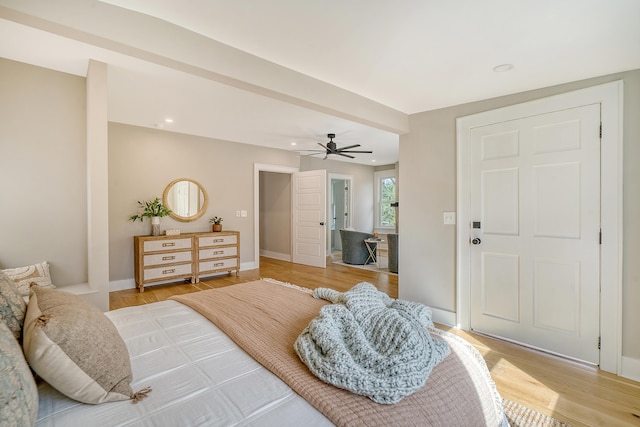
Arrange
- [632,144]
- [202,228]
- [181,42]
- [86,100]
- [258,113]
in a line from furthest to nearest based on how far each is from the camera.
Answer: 1. [202,228]
2. [258,113]
3. [86,100]
4. [632,144]
5. [181,42]

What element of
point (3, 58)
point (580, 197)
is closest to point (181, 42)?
point (3, 58)

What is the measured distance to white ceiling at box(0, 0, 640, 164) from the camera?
1.61m

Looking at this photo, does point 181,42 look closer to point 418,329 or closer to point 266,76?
point 266,76

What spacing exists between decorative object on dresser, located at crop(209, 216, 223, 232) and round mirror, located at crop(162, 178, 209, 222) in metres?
0.22

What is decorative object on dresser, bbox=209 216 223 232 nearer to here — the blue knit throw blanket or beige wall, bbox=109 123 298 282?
beige wall, bbox=109 123 298 282

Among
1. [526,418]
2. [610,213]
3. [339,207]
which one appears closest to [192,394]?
[526,418]

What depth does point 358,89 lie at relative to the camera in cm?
273

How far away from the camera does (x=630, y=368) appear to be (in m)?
2.17

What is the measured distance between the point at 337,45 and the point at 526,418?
261 cm

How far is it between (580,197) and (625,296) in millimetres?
794

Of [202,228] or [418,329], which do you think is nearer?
[418,329]

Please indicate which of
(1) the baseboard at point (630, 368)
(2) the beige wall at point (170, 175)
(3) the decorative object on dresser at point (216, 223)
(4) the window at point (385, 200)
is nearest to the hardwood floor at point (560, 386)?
(1) the baseboard at point (630, 368)

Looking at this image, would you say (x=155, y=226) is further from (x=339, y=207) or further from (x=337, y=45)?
(x=339, y=207)

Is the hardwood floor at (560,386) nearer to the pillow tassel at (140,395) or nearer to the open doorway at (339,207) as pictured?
A: the pillow tassel at (140,395)
